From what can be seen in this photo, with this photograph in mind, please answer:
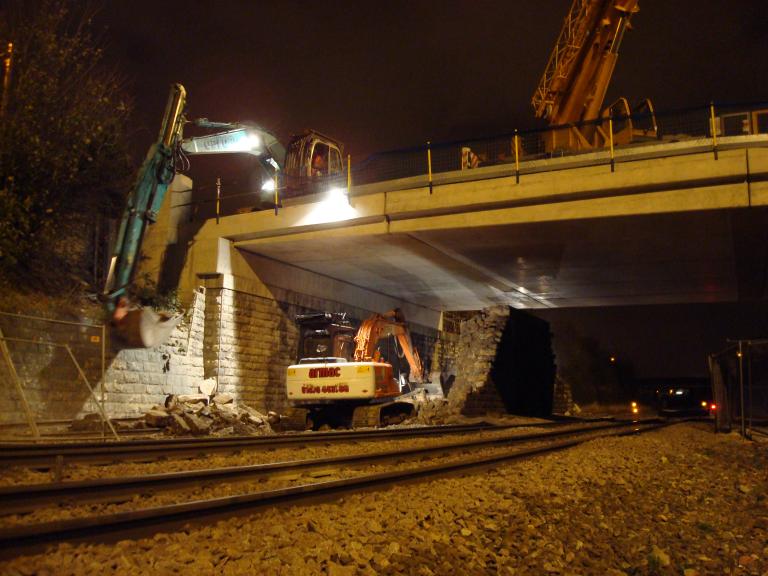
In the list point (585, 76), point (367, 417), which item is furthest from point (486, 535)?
point (585, 76)

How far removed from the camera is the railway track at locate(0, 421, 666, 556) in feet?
15.4

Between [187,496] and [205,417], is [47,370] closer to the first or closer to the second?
[205,417]

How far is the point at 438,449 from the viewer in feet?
35.9

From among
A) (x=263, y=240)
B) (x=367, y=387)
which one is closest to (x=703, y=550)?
(x=367, y=387)

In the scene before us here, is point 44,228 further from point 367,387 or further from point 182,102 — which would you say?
point 367,387

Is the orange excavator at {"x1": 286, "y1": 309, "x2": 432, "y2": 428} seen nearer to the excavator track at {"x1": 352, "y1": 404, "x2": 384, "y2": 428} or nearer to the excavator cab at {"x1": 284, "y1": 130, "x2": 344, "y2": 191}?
the excavator track at {"x1": 352, "y1": 404, "x2": 384, "y2": 428}

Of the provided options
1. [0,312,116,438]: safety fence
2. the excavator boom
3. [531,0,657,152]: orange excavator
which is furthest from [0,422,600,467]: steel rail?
the excavator boom

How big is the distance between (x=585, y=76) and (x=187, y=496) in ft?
72.7

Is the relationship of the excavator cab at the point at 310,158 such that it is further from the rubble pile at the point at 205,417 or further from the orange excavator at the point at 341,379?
the rubble pile at the point at 205,417

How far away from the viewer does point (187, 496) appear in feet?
22.2

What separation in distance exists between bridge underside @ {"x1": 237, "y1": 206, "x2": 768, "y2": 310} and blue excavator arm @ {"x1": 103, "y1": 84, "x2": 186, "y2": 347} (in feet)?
13.1

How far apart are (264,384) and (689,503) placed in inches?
650

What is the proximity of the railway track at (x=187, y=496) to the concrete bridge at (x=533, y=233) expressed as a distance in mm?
8854

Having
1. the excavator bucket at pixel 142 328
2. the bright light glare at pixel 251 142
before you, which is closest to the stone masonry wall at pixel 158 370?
the excavator bucket at pixel 142 328
